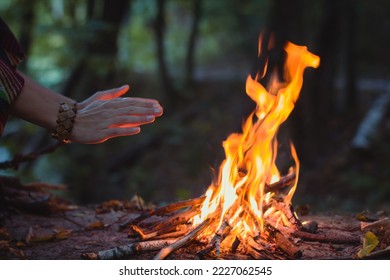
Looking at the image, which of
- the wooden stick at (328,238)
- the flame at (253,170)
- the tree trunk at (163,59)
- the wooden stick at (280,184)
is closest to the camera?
the wooden stick at (328,238)

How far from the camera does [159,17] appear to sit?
A: 14.2 m

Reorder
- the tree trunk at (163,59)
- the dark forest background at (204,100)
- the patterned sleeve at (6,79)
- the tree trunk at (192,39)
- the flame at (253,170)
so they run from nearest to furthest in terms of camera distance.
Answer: the patterned sleeve at (6,79) → the flame at (253,170) → the dark forest background at (204,100) → the tree trunk at (163,59) → the tree trunk at (192,39)

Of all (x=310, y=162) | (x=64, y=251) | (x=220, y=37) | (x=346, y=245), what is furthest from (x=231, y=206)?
(x=220, y=37)

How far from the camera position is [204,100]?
1541 cm

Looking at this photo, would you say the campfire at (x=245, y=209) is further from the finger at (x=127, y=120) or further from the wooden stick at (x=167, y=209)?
the finger at (x=127, y=120)

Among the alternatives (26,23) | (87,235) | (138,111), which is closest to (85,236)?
(87,235)

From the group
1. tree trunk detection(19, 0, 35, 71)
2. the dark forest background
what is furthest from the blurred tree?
tree trunk detection(19, 0, 35, 71)

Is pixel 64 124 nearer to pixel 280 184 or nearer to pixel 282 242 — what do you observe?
pixel 282 242

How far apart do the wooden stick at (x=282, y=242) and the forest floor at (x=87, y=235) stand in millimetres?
82

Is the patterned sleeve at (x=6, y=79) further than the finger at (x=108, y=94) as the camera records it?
No

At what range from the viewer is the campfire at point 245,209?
279cm

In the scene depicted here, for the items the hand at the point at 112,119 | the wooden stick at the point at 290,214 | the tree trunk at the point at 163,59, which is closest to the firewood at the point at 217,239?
the wooden stick at the point at 290,214

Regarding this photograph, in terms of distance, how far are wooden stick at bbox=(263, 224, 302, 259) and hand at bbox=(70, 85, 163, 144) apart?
3.10 feet

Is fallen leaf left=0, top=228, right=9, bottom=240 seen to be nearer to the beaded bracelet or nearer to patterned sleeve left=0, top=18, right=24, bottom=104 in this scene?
the beaded bracelet
